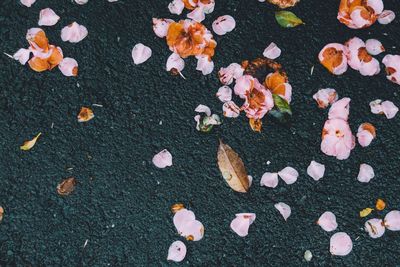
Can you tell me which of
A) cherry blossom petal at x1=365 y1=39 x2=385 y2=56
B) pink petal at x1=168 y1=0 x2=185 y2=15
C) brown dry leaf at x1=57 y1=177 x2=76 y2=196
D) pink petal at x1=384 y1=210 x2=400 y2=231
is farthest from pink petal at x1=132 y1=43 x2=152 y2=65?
pink petal at x1=384 y1=210 x2=400 y2=231

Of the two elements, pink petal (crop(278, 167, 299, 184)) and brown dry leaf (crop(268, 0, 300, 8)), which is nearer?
pink petal (crop(278, 167, 299, 184))

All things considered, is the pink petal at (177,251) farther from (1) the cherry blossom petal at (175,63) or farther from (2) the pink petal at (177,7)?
(2) the pink petal at (177,7)

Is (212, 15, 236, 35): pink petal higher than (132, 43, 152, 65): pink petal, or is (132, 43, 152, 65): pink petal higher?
(212, 15, 236, 35): pink petal

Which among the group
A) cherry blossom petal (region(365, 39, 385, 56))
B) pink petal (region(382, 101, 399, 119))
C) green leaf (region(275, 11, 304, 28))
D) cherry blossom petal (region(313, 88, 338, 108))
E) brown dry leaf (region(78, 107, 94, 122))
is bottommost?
pink petal (region(382, 101, 399, 119))

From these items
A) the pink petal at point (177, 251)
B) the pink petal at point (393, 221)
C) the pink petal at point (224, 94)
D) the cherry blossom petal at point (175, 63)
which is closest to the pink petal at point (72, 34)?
the cherry blossom petal at point (175, 63)

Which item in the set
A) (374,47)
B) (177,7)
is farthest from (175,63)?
(374,47)

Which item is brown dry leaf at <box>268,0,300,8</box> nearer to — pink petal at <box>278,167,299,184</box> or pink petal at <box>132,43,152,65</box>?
pink petal at <box>132,43,152,65</box>

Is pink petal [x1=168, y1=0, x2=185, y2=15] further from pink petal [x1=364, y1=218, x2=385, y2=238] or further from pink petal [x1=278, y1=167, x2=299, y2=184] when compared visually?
pink petal [x1=364, y1=218, x2=385, y2=238]

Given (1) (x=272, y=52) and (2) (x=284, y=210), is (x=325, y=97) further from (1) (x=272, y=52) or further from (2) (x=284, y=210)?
(2) (x=284, y=210)
